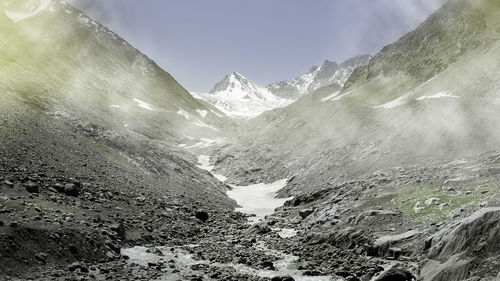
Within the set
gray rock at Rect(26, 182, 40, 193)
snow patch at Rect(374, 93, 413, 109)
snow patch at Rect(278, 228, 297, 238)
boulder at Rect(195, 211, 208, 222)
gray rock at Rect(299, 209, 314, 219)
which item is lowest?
snow patch at Rect(278, 228, 297, 238)

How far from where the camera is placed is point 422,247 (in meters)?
32.0

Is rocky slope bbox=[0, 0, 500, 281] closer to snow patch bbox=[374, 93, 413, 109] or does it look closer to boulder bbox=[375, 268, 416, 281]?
boulder bbox=[375, 268, 416, 281]

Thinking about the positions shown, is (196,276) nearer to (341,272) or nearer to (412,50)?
(341,272)

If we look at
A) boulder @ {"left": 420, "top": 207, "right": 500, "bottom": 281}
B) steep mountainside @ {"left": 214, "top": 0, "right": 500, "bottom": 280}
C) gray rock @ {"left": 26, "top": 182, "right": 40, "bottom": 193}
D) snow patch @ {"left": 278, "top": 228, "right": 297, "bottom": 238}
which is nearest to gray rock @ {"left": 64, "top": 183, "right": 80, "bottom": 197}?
gray rock @ {"left": 26, "top": 182, "right": 40, "bottom": 193}

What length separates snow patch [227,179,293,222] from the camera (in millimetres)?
73869

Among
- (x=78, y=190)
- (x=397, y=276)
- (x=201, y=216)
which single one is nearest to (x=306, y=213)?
(x=201, y=216)

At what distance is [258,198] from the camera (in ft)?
290

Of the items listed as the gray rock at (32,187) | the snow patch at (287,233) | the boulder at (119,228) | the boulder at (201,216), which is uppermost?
the gray rock at (32,187)

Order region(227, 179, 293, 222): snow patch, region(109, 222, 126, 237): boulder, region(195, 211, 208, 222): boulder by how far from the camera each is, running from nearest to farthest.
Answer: region(109, 222, 126, 237): boulder < region(195, 211, 208, 222): boulder < region(227, 179, 293, 222): snow patch

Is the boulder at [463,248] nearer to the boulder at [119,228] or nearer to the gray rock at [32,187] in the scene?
the boulder at [119,228]

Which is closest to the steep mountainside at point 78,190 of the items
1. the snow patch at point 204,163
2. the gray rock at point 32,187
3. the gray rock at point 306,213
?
the gray rock at point 32,187

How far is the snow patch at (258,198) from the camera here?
242ft

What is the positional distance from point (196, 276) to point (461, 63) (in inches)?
4717

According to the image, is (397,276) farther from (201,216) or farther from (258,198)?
(258,198)
